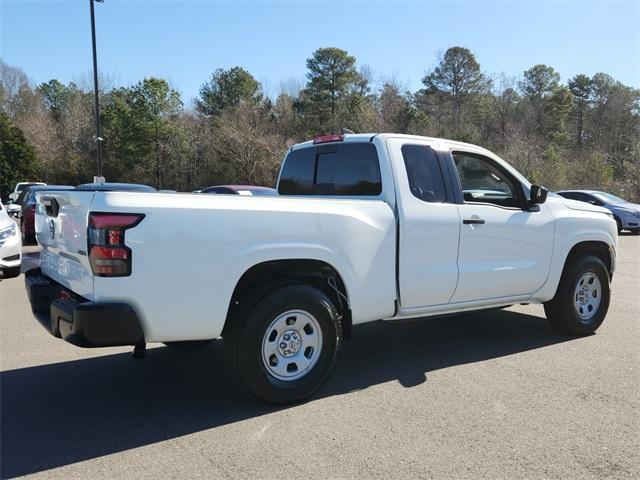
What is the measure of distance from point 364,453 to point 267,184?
112ft

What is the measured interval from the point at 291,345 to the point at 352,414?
65 cm

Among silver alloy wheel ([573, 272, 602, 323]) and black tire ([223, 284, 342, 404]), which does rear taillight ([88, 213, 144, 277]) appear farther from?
silver alloy wheel ([573, 272, 602, 323])

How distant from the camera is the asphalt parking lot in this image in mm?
3096

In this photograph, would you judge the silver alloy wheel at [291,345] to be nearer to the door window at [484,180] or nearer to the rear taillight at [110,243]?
the rear taillight at [110,243]

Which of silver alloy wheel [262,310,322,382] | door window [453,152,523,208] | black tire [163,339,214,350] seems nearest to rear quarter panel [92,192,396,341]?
silver alloy wheel [262,310,322,382]

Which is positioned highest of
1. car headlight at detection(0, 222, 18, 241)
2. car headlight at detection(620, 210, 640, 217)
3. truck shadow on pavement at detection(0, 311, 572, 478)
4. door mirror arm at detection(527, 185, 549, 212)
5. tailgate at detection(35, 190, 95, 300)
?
door mirror arm at detection(527, 185, 549, 212)

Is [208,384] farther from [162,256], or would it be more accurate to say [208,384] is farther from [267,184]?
[267,184]

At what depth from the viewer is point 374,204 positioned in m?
4.30

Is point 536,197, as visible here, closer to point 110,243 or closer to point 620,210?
point 110,243

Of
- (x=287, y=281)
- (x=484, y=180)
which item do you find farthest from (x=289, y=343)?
(x=484, y=180)

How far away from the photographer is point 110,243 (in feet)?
10.6

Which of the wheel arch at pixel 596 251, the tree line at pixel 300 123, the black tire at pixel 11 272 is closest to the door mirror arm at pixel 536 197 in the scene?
the wheel arch at pixel 596 251

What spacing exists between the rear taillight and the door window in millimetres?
3176

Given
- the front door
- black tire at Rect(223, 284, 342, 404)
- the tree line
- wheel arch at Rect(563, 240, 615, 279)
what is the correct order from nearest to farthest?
black tire at Rect(223, 284, 342, 404) → the front door → wheel arch at Rect(563, 240, 615, 279) → the tree line
